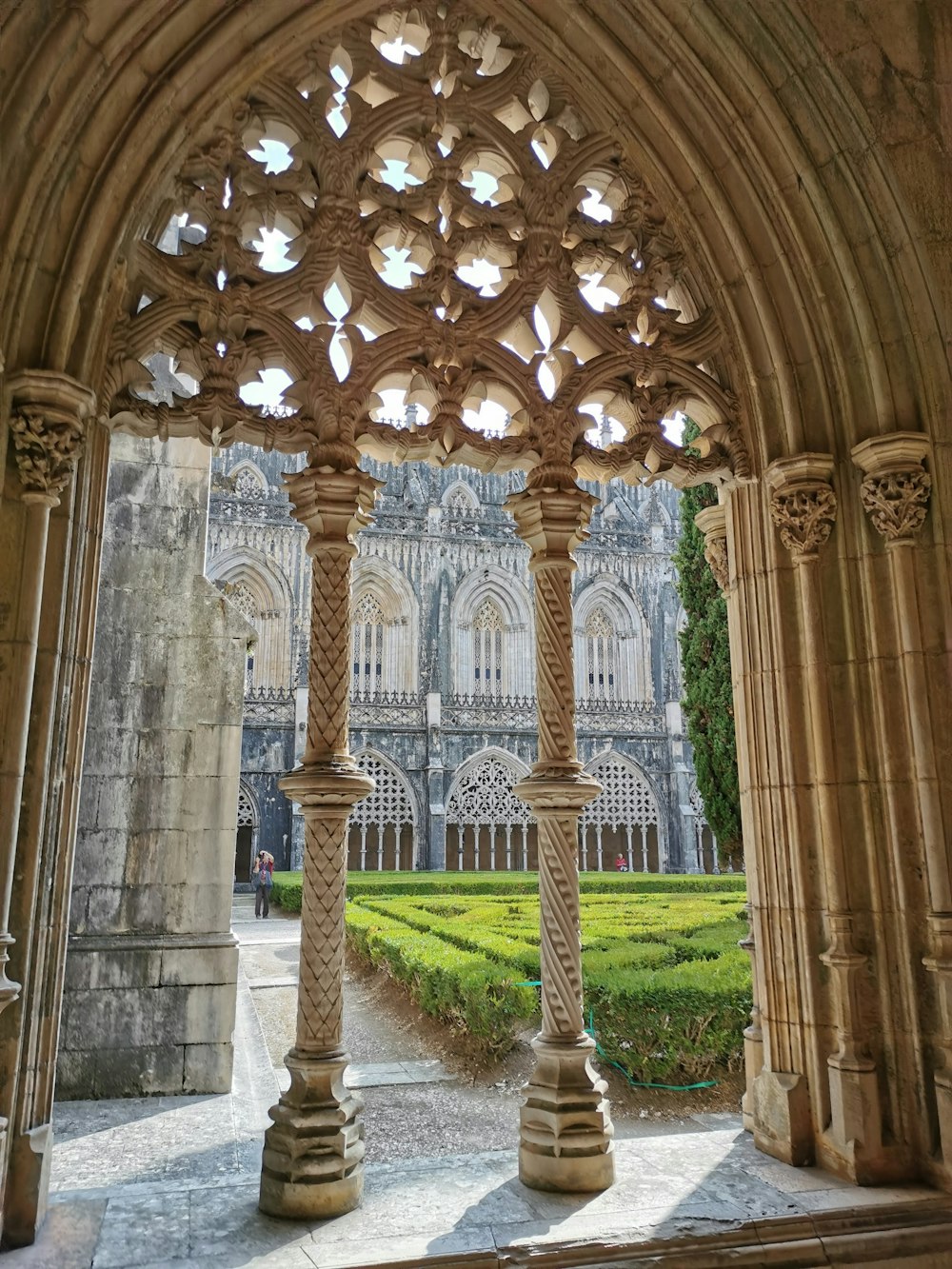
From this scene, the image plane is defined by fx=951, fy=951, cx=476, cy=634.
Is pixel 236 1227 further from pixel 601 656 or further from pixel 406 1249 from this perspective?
pixel 601 656

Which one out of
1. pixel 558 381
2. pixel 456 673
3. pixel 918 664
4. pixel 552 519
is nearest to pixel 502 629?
pixel 456 673

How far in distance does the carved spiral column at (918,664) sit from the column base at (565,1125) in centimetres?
99

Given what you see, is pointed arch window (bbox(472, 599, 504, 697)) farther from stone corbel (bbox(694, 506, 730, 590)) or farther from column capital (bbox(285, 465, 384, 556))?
column capital (bbox(285, 465, 384, 556))

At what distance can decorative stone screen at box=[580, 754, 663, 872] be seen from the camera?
79.7 feet

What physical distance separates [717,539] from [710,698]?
216 inches

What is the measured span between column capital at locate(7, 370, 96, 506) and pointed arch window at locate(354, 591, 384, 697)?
2098 centimetres

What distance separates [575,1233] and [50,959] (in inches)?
59.8

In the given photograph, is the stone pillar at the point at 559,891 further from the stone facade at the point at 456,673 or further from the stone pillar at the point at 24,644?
the stone facade at the point at 456,673

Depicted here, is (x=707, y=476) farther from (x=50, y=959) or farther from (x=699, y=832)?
(x=699, y=832)

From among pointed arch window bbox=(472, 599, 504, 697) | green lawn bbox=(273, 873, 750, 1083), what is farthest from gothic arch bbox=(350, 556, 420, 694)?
green lawn bbox=(273, 873, 750, 1083)

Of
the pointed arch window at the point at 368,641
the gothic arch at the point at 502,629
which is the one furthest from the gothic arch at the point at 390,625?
the gothic arch at the point at 502,629

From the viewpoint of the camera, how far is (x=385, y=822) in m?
22.4

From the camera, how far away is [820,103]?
10.8 ft

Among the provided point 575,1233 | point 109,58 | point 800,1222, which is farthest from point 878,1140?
point 109,58
